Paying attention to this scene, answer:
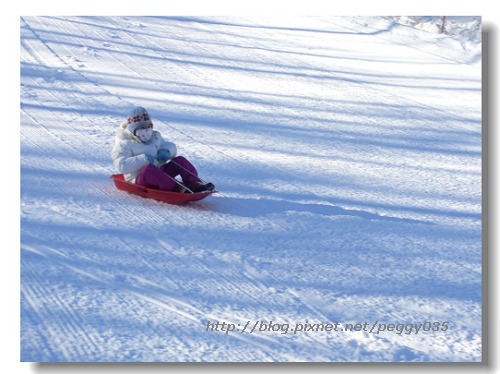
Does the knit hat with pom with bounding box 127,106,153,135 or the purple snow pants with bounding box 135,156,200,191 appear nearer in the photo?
the purple snow pants with bounding box 135,156,200,191

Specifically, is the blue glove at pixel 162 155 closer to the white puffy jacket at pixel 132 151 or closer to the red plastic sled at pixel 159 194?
the white puffy jacket at pixel 132 151

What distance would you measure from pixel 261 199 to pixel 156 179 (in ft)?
2.55

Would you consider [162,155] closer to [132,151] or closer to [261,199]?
[132,151]

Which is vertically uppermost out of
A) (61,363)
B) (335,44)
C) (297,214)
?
(335,44)

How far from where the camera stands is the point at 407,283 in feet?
13.5

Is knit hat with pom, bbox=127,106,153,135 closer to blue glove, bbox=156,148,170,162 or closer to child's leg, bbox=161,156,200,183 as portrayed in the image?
blue glove, bbox=156,148,170,162

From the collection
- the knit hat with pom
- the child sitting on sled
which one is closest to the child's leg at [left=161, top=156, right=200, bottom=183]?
the child sitting on sled

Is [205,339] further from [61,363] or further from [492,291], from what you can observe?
[492,291]

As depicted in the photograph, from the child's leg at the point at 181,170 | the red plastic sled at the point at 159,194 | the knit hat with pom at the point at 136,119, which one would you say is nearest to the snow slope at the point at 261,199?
the red plastic sled at the point at 159,194

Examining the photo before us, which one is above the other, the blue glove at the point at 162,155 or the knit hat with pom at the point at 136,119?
Answer: the knit hat with pom at the point at 136,119

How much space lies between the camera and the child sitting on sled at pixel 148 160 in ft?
16.0

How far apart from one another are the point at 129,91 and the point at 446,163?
3261 mm

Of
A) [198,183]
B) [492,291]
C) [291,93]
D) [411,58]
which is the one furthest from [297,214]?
[411,58]

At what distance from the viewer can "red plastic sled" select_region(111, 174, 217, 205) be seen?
15.8 feet
